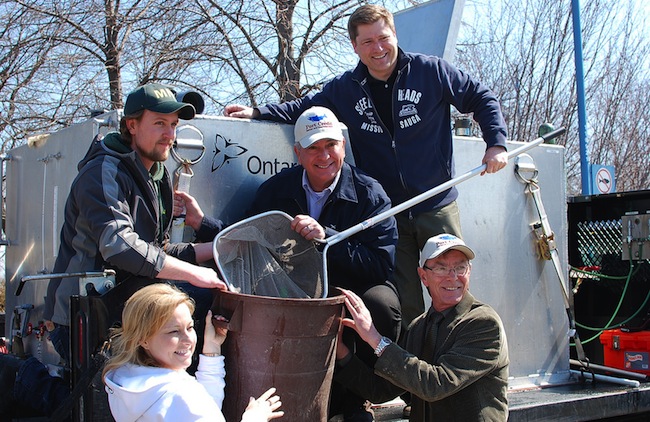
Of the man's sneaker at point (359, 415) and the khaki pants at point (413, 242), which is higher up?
the khaki pants at point (413, 242)

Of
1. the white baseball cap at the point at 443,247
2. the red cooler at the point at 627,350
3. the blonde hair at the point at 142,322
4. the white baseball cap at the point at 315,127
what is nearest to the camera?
the blonde hair at the point at 142,322

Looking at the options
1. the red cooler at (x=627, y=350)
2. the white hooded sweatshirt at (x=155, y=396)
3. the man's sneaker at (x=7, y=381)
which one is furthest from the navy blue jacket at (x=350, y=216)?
the red cooler at (x=627, y=350)

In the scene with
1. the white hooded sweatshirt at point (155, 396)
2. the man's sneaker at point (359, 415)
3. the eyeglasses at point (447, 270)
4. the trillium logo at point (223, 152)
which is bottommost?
the man's sneaker at point (359, 415)

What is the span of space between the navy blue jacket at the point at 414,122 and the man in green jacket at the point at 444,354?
33.0 inches

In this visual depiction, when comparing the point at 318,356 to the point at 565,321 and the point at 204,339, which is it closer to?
the point at 204,339

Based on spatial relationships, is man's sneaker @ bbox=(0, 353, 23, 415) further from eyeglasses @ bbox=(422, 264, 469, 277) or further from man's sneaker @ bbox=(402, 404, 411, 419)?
eyeglasses @ bbox=(422, 264, 469, 277)

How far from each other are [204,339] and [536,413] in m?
1.90

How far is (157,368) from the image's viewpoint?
252 cm

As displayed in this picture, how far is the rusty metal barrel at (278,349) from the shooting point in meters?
2.94

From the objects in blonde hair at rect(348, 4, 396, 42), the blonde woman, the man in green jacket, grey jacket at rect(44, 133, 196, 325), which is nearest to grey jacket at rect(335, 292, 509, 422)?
the man in green jacket

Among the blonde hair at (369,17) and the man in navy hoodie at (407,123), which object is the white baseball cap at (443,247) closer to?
the man in navy hoodie at (407,123)

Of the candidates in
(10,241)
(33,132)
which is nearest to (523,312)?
(10,241)

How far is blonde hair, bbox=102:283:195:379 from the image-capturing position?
100 inches

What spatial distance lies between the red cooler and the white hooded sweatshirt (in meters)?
3.43
